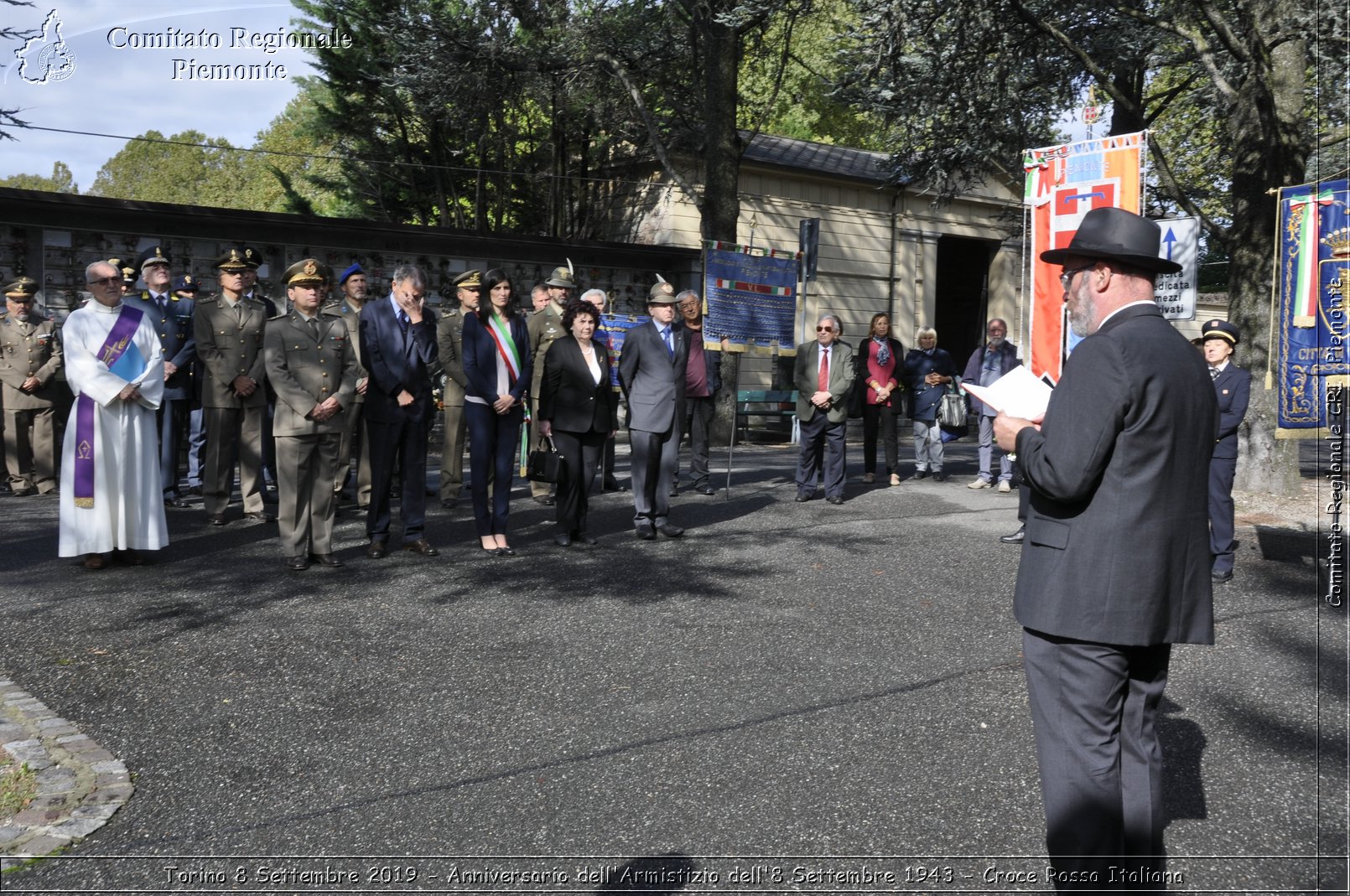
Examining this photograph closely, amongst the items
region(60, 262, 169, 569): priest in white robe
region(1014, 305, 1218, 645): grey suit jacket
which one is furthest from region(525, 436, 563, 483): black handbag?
region(1014, 305, 1218, 645): grey suit jacket

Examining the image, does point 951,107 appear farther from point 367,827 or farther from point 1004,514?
point 367,827

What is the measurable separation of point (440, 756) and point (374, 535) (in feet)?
14.8

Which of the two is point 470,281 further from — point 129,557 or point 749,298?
point 749,298

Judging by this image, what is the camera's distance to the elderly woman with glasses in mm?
14992

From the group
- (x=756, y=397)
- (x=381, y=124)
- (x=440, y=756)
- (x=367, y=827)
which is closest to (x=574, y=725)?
(x=440, y=756)

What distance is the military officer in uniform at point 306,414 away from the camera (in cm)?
855

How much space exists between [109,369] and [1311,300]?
30.7ft

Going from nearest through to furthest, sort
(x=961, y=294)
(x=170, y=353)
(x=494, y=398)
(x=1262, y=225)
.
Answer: (x=494, y=398), (x=170, y=353), (x=1262, y=225), (x=961, y=294)

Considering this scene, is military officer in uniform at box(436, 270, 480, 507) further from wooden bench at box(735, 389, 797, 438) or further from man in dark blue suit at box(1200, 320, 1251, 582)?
wooden bench at box(735, 389, 797, 438)

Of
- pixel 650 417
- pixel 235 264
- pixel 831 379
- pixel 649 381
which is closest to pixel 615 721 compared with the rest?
pixel 650 417

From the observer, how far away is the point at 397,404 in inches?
365

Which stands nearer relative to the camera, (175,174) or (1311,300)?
(1311,300)

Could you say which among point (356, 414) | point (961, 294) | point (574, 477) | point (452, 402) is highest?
point (961, 294)

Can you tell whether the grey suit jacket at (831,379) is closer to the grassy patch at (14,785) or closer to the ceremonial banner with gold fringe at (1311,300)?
the ceremonial banner with gold fringe at (1311,300)
